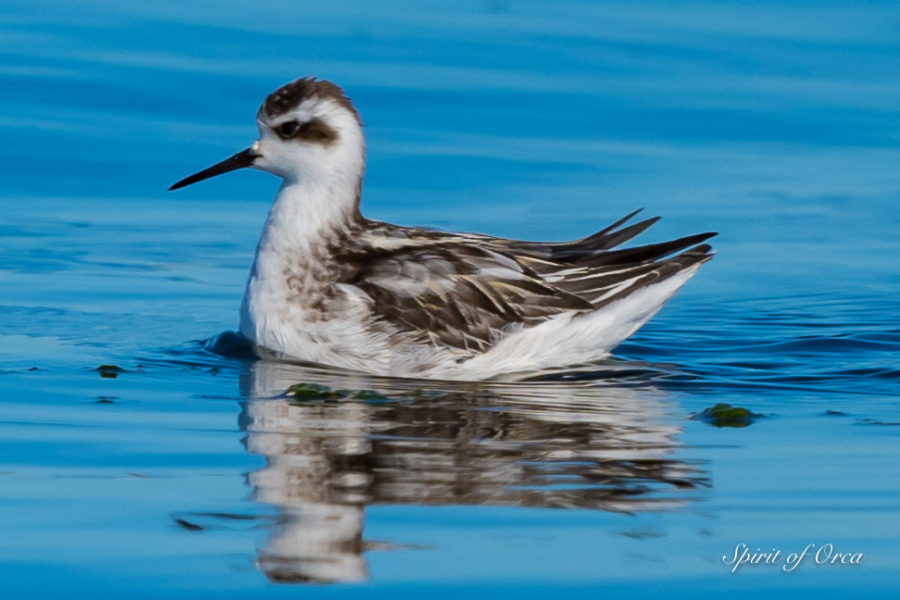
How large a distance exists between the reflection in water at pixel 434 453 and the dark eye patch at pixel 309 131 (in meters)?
1.65

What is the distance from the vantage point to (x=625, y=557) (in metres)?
7.12

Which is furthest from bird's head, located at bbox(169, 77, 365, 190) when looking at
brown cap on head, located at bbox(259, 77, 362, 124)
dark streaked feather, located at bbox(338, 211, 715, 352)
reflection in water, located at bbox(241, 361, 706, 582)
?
reflection in water, located at bbox(241, 361, 706, 582)

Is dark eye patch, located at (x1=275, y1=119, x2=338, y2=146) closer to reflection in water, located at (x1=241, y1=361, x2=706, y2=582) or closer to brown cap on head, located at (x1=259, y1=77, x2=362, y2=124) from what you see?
brown cap on head, located at (x1=259, y1=77, x2=362, y2=124)

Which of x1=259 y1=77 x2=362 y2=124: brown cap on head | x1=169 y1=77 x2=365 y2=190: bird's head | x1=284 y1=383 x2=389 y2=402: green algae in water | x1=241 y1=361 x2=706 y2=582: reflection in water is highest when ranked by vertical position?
x1=259 y1=77 x2=362 y2=124: brown cap on head

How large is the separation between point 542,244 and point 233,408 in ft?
10.4

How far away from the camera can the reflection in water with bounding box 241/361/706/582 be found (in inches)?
295

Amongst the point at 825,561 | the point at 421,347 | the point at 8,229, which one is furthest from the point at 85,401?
the point at 8,229

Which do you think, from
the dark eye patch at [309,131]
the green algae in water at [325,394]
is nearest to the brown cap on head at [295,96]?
the dark eye patch at [309,131]

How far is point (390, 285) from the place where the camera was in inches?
457

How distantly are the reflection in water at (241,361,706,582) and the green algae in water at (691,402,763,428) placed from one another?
233 mm

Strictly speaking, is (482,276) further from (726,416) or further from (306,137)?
(726,416)

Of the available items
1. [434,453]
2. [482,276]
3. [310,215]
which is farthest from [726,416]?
[310,215]

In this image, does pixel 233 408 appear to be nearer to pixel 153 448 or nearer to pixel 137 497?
pixel 153 448

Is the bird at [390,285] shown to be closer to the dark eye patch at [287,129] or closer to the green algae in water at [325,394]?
the dark eye patch at [287,129]
